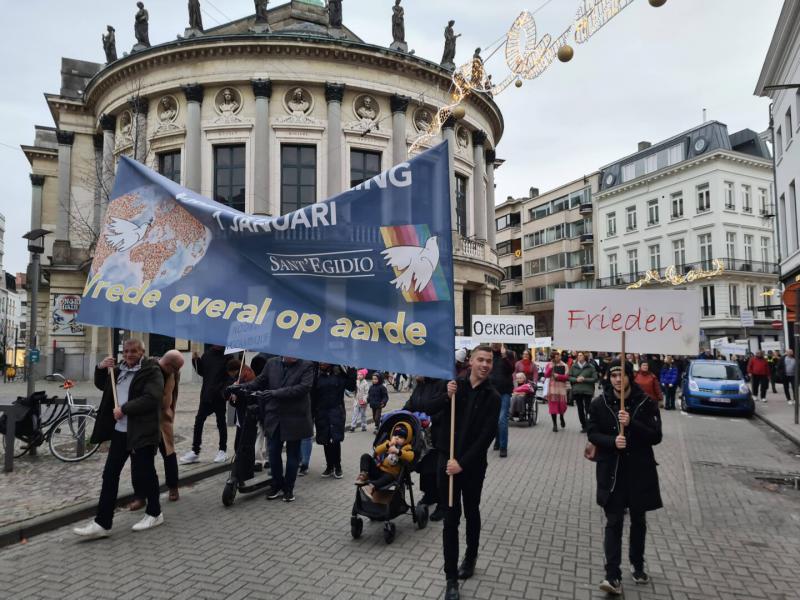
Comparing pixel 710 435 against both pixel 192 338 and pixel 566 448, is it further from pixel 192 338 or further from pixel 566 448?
pixel 192 338

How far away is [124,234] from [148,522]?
9.63 ft

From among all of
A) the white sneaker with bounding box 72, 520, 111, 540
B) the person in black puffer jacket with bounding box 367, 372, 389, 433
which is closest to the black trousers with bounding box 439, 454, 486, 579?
the white sneaker with bounding box 72, 520, 111, 540

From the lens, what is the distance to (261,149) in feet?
96.7

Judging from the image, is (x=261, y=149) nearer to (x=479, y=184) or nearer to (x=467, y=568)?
(x=479, y=184)

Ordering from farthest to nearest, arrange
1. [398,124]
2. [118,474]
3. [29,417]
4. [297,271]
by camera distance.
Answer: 1. [398,124]
2. [29,417]
3. [118,474]
4. [297,271]

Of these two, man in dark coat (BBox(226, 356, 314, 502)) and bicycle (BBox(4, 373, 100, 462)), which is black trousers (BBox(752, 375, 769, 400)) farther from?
bicycle (BBox(4, 373, 100, 462))

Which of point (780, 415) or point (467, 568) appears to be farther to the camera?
point (780, 415)

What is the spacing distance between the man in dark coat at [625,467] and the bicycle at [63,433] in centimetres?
788

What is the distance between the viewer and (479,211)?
36531 mm

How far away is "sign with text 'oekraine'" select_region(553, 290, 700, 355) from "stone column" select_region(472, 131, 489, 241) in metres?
30.6

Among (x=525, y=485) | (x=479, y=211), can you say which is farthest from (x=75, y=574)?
(x=479, y=211)

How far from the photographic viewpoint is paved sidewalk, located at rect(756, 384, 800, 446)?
1365 cm

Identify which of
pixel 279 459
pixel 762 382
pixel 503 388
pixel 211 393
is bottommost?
pixel 762 382

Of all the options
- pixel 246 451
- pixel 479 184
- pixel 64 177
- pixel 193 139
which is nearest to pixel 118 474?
pixel 246 451
